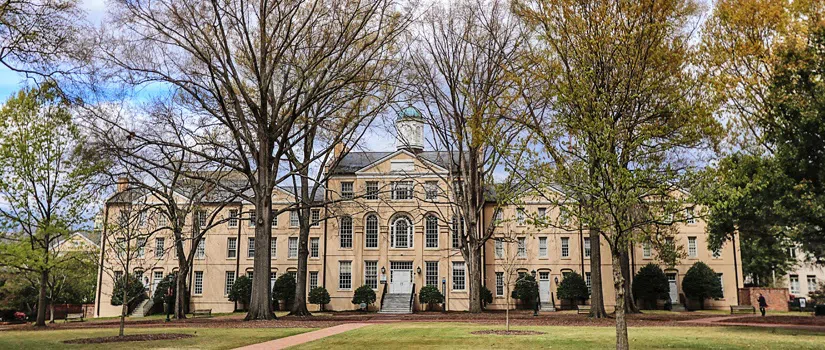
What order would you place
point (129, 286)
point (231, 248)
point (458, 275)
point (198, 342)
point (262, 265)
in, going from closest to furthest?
point (198, 342), point (262, 265), point (129, 286), point (458, 275), point (231, 248)

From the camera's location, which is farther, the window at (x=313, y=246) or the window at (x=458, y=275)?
the window at (x=313, y=246)

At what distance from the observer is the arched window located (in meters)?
40.4

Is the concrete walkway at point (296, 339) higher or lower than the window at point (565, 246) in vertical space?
lower

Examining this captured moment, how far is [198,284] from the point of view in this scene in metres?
42.0

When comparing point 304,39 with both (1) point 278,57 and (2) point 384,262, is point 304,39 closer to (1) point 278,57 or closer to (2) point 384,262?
(1) point 278,57

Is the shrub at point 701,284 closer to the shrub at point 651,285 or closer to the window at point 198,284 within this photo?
the shrub at point 651,285

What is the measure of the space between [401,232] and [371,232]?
202 centimetres

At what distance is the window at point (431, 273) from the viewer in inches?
1569

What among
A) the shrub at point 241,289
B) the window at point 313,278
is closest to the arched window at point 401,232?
the window at point 313,278

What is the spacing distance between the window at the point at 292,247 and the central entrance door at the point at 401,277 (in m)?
6.90

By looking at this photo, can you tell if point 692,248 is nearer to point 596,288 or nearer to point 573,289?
point 573,289

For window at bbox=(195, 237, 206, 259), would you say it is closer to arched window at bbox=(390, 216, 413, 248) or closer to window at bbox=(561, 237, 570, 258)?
arched window at bbox=(390, 216, 413, 248)

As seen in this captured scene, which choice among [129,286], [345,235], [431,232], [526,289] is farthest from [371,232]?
[129,286]

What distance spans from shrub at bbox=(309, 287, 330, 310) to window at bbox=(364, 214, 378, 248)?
4.19 m
